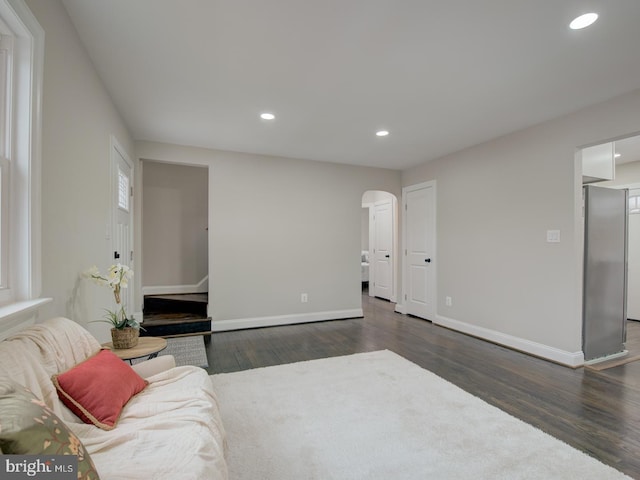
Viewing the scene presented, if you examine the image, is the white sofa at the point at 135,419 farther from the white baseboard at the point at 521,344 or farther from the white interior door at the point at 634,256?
the white interior door at the point at 634,256

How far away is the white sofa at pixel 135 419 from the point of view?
40.4 inches

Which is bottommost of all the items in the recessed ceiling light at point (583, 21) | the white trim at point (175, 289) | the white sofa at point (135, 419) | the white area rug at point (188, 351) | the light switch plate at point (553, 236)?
the white area rug at point (188, 351)

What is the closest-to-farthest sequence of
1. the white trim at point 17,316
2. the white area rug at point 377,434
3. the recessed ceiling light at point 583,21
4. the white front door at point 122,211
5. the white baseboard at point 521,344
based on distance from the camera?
1. the white trim at point 17,316
2. the white area rug at point 377,434
3. the recessed ceiling light at point 583,21
4. the white front door at point 122,211
5. the white baseboard at point 521,344

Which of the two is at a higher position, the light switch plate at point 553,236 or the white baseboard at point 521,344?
the light switch plate at point 553,236

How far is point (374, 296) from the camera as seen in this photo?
707 cm

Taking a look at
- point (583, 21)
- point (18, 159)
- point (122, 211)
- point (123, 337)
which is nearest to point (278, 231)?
point (122, 211)

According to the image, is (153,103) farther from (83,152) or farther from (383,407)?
(383,407)

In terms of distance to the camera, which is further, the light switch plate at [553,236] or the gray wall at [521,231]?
the light switch plate at [553,236]

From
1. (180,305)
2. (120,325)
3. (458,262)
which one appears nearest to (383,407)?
(120,325)

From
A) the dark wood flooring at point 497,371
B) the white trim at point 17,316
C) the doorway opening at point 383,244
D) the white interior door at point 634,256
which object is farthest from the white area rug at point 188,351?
the white interior door at point 634,256

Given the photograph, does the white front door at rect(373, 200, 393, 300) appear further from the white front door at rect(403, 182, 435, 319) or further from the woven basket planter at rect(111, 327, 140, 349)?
the woven basket planter at rect(111, 327, 140, 349)

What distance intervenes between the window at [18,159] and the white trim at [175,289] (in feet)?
13.0

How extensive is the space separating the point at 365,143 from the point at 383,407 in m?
2.99

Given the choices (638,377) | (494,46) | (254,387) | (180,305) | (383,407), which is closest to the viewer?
(494,46)
